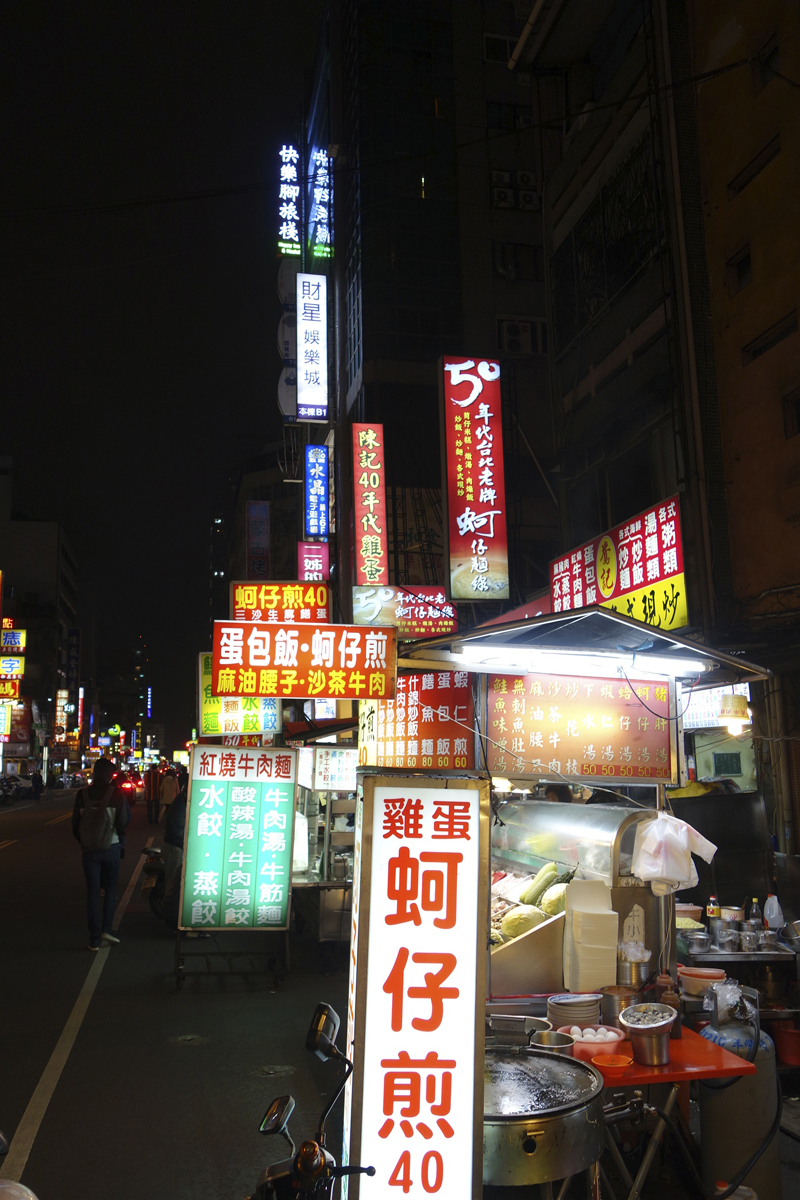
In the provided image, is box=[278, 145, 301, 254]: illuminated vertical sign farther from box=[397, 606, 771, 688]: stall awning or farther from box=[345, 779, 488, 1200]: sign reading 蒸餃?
box=[345, 779, 488, 1200]: sign reading 蒸餃

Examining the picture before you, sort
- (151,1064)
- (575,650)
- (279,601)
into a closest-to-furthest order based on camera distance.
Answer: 1. (575,650)
2. (151,1064)
3. (279,601)

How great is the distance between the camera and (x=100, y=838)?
37.0 feet

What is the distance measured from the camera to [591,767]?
617 centimetres

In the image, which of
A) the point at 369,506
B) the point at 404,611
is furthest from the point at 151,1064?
the point at 369,506

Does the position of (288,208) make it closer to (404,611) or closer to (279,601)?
(404,611)

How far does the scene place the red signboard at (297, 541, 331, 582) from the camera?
2738cm

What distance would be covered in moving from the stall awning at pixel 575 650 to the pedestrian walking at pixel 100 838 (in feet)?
23.4

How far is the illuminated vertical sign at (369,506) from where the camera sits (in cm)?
1836

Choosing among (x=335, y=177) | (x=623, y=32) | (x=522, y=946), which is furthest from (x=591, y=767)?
(x=335, y=177)

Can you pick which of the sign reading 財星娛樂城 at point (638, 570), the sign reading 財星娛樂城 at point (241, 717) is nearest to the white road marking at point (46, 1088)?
the sign reading 財星娛樂城 at point (241, 717)

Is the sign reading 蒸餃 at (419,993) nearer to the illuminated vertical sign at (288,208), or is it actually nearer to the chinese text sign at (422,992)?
A: the chinese text sign at (422,992)

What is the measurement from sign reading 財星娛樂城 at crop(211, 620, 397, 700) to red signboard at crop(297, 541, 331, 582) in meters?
20.7

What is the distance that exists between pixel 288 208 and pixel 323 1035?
29.7 metres

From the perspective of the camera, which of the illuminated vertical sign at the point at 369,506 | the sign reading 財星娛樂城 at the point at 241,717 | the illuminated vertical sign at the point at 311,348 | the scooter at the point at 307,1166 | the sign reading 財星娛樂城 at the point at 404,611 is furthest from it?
the illuminated vertical sign at the point at 311,348
